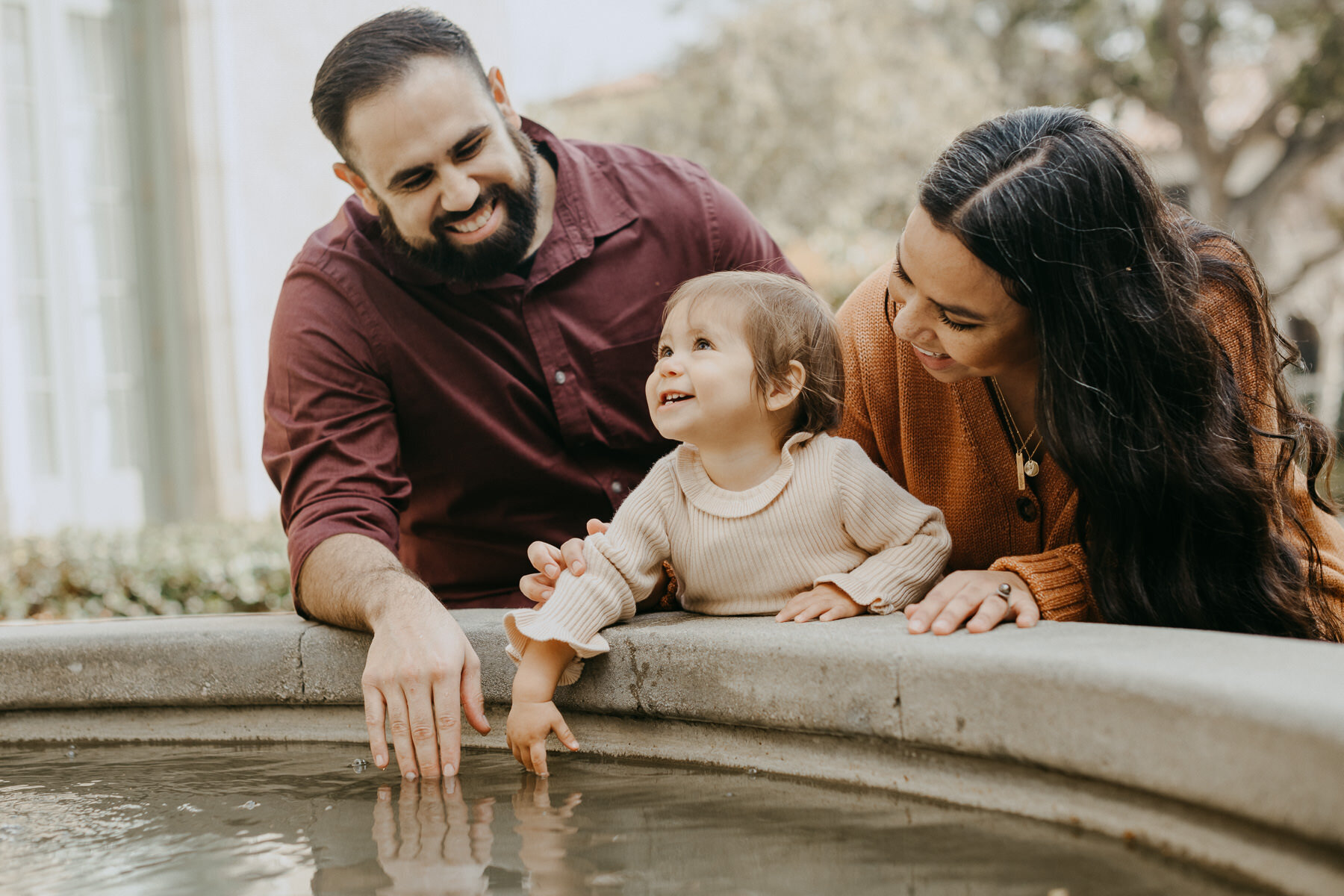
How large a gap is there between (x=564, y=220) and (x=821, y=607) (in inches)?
60.2

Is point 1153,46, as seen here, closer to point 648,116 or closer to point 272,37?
point 648,116

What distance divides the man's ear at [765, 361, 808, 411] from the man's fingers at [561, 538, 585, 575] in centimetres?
47

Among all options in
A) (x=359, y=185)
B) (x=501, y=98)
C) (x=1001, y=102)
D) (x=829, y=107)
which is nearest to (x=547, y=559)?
(x=359, y=185)

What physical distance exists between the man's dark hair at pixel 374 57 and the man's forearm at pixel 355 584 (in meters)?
0.95

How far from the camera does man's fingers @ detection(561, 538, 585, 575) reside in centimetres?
247

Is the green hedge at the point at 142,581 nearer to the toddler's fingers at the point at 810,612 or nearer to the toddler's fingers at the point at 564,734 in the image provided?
the toddler's fingers at the point at 564,734

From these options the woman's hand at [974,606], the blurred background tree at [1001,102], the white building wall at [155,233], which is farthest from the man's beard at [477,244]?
the blurred background tree at [1001,102]

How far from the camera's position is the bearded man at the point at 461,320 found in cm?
301

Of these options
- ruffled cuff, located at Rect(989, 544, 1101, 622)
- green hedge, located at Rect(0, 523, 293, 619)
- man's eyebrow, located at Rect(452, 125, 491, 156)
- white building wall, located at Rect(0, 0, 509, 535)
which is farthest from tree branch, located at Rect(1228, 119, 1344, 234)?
ruffled cuff, located at Rect(989, 544, 1101, 622)

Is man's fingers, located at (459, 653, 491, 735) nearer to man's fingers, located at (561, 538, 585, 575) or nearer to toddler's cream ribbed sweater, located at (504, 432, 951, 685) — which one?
toddler's cream ribbed sweater, located at (504, 432, 951, 685)

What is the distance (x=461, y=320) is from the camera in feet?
10.8

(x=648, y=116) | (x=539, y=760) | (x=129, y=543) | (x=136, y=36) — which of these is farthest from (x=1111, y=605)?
(x=648, y=116)

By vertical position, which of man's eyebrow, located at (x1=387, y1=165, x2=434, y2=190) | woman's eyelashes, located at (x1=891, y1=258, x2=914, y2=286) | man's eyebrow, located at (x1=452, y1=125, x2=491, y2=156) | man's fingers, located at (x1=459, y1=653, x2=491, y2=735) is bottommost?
man's fingers, located at (x1=459, y1=653, x2=491, y2=735)

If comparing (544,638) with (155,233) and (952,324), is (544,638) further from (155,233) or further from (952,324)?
(155,233)
